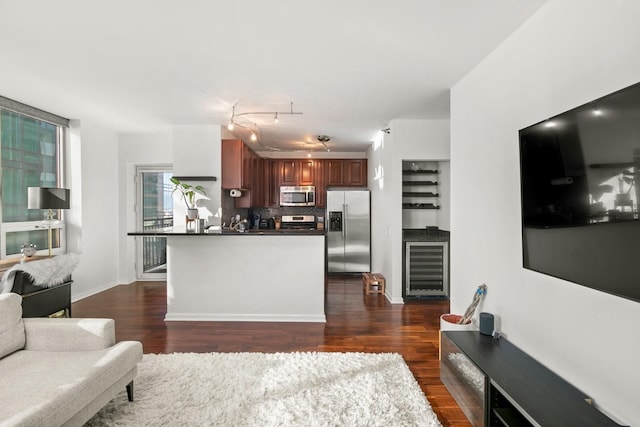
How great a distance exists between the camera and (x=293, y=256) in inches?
149

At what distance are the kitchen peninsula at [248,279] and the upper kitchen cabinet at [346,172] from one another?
303 centimetres

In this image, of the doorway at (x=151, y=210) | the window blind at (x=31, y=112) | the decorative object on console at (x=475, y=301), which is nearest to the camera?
the decorative object on console at (x=475, y=301)

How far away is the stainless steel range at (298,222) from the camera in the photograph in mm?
6610

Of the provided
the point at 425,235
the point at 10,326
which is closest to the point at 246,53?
the point at 10,326

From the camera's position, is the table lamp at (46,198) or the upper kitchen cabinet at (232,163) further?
the upper kitchen cabinet at (232,163)

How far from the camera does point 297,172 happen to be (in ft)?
21.6

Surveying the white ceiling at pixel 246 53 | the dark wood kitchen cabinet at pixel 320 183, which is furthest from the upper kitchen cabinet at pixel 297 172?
the white ceiling at pixel 246 53

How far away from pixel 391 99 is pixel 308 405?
307 centimetres

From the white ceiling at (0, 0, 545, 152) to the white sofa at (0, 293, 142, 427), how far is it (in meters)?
1.89

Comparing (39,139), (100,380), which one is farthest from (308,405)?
(39,139)

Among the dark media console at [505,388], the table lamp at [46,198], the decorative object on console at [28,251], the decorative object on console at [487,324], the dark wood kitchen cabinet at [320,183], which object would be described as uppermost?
the dark wood kitchen cabinet at [320,183]

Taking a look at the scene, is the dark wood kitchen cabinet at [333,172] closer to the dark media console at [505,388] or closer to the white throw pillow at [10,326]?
the dark media console at [505,388]

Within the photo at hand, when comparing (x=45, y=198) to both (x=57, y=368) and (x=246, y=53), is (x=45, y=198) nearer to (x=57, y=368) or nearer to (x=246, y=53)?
(x=57, y=368)

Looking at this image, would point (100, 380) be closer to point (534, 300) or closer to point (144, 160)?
point (534, 300)
